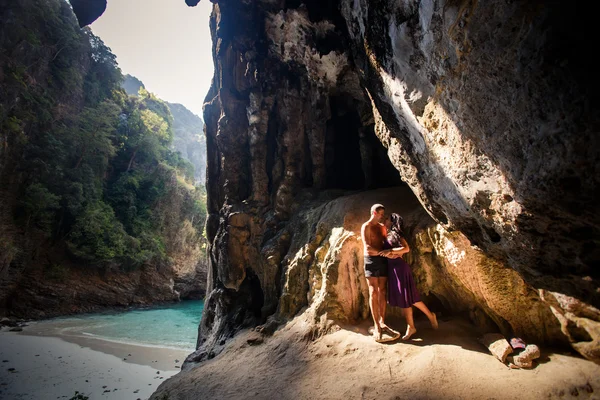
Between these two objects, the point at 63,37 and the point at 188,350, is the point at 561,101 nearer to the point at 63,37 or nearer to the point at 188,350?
the point at 188,350

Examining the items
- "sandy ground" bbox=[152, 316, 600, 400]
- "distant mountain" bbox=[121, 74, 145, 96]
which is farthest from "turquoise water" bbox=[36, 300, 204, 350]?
"distant mountain" bbox=[121, 74, 145, 96]

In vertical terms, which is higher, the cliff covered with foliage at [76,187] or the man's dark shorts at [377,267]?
the cliff covered with foliage at [76,187]

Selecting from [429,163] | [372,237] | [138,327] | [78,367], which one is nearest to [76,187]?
[138,327]

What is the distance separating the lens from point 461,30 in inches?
86.1

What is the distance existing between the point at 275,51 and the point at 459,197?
754 cm

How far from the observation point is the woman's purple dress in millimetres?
3783

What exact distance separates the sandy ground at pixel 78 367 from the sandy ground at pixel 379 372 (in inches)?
123

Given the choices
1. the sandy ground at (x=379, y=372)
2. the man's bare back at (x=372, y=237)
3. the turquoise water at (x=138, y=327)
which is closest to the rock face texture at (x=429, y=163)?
the sandy ground at (x=379, y=372)

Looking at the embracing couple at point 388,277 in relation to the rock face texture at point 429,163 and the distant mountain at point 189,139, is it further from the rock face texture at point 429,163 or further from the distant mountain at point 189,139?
the distant mountain at point 189,139

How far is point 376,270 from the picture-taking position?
4.03 m

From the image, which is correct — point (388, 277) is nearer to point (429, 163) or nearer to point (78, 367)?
point (429, 163)

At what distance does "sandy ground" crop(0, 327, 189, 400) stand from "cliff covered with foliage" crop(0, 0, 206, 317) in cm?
696

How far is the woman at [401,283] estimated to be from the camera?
377cm

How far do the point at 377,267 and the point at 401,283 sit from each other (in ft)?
1.31
